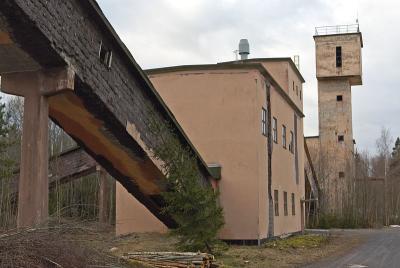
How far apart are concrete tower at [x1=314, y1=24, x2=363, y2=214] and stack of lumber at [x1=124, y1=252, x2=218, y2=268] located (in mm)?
40357

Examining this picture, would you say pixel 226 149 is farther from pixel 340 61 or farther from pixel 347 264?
pixel 340 61

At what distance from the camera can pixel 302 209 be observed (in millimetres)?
33094

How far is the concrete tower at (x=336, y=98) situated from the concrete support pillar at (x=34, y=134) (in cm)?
4286

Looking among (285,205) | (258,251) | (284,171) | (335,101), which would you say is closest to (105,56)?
(258,251)

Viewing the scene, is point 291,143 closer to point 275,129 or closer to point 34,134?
point 275,129

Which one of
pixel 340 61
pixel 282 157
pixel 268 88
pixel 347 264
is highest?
pixel 340 61

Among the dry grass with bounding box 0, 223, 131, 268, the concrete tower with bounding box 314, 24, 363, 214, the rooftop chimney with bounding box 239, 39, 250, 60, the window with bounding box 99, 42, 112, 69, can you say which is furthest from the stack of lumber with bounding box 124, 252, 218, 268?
the concrete tower with bounding box 314, 24, 363, 214

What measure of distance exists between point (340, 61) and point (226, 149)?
33.4 m

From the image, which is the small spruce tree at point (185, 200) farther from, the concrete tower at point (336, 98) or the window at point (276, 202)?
the concrete tower at point (336, 98)

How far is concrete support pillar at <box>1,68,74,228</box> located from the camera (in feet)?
32.8

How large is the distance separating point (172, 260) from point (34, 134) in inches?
156

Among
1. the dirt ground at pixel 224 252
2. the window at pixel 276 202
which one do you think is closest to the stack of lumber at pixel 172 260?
the dirt ground at pixel 224 252

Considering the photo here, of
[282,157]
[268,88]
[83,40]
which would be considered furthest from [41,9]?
[282,157]

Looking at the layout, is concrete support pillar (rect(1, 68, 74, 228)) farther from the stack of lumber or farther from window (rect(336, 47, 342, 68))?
window (rect(336, 47, 342, 68))
